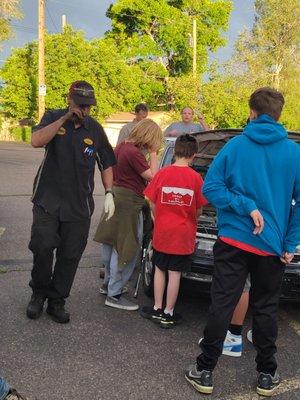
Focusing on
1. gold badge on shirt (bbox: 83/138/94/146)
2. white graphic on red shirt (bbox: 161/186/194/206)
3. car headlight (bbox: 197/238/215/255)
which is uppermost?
gold badge on shirt (bbox: 83/138/94/146)

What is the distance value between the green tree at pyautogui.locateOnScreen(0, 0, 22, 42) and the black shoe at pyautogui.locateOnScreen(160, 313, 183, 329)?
25623 millimetres

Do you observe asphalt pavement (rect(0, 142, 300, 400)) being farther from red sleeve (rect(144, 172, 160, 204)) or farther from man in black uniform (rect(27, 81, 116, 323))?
red sleeve (rect(144, 172, 160, 204))

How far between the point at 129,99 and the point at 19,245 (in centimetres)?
3161

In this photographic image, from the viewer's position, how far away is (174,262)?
165 inches

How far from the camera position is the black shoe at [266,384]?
322 centimetres

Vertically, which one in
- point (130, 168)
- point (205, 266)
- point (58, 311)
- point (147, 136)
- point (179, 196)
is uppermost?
point (147, 136)

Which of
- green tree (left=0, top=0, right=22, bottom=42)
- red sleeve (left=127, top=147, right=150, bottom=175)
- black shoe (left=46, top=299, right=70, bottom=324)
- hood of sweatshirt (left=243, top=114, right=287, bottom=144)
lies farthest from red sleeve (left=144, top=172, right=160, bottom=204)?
green tree (left=0, top=0, right=22, bottom=42)

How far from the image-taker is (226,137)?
18.9 feet

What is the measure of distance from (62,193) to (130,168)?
75cm

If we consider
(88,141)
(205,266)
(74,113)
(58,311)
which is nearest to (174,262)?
(205,266)

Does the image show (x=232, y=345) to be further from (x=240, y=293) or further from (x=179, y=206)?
(x=179, y=206)

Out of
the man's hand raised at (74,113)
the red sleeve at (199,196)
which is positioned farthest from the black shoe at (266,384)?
the man's hand raised at (74,113)

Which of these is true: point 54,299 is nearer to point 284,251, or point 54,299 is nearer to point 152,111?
point 284,251

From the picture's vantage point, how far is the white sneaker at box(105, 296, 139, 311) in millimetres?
4591
